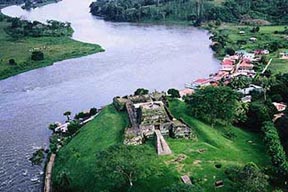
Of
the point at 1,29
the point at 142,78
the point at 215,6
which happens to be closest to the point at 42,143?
the point at 142,78

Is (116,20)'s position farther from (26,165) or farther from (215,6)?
(26,165)

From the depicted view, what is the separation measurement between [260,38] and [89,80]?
1684 inches

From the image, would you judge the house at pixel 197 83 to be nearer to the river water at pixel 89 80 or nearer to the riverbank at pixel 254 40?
the river water at pixel 89 80

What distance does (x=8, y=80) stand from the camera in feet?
257

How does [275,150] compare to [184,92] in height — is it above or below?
above

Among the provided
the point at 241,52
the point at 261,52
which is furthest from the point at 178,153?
the point at 261,52

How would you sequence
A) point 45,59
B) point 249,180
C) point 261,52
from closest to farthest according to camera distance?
1. point 249,180
2. point 261,52
3. point 45,59

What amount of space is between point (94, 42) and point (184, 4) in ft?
144

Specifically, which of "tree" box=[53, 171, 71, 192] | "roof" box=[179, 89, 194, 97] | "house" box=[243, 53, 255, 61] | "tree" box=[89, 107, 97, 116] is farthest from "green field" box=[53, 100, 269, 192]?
"house" box=[243, 53, 255, 61]

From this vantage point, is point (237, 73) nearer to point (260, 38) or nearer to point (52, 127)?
point (260, 38)

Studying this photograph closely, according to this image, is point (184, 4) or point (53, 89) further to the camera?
point (184, 4)

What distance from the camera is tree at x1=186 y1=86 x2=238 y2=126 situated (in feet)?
156

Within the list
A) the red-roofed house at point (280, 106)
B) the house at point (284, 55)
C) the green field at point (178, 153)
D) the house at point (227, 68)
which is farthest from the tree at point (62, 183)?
the house at point (284, 55)

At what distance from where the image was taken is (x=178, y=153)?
4078cm
